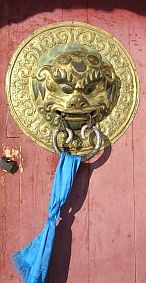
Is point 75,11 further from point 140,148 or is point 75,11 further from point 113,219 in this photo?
point 113,219

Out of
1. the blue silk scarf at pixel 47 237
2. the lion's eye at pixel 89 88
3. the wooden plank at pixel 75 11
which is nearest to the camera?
Result: the blue silk scarf at pixel 47 237

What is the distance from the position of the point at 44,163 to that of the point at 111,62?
0.48 meters

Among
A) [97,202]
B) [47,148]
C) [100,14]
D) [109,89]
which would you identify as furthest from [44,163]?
[100,14]

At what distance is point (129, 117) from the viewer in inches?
73.1

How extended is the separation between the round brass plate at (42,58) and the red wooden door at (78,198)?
3cm

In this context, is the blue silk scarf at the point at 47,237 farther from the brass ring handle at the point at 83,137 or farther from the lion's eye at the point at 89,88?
the lion's eye at the point at 89,88

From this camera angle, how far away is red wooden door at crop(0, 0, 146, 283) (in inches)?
70.4

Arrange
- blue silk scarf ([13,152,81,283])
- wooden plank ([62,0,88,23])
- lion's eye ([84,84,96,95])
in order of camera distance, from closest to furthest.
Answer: blue silk scarf ([13,152,81,283]) → lion's eye ([84,84,96,95]) → wooden plank ([62,0,88,23])

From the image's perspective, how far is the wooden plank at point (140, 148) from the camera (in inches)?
72.0

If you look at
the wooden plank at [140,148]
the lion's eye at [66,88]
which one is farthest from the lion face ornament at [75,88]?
the wooden plank at [140,148]

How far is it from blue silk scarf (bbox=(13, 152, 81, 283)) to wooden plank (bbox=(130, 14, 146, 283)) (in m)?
0.27

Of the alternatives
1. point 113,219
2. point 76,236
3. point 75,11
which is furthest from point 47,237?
point 75,11


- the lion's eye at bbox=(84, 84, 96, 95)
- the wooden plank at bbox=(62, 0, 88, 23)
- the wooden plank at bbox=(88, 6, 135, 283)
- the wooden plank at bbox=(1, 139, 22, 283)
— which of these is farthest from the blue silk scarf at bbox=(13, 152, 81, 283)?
the wooden plank at bbox=(62, 0, 88, 23)

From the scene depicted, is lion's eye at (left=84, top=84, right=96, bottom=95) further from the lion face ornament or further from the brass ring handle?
the brass ring handle
